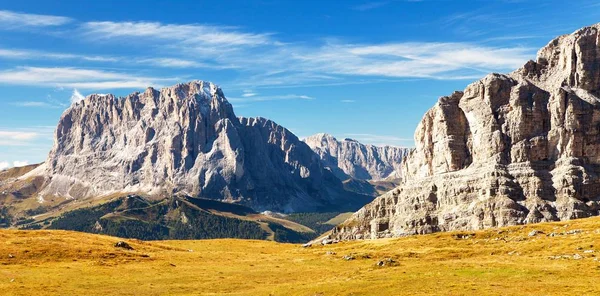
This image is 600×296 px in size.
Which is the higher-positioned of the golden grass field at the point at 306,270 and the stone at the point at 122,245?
the stone at the point at 122,245

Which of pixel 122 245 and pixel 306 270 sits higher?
pixel 122 245

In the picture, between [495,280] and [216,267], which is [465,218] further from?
[495,280]

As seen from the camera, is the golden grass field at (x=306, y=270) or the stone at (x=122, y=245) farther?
the stone at (x=122, y=245)

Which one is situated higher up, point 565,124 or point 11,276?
point 565,124

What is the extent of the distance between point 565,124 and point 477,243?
84400 mm

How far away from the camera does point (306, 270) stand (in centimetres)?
10925

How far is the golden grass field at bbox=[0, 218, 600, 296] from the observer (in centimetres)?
7450

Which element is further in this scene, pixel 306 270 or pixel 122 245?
pixel 122 245

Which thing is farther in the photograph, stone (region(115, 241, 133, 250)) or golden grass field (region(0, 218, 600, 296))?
stone (region(115, 241, 133, 250))

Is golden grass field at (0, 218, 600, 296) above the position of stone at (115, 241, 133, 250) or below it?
below

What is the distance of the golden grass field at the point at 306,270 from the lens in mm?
74500

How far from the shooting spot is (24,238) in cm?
12988

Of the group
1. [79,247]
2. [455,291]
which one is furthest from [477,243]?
[79,247]

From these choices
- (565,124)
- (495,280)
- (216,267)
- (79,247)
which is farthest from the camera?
(565,124)
